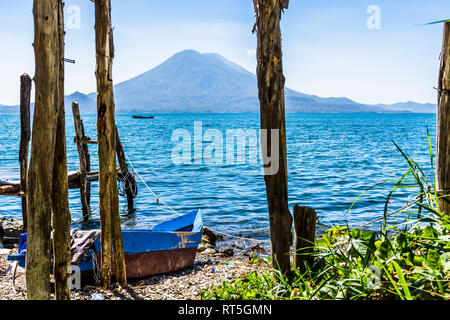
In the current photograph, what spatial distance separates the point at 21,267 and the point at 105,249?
1.73 meters

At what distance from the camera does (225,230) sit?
39.4 feet

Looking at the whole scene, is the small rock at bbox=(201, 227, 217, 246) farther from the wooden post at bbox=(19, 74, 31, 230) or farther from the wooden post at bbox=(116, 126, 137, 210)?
the wooden post at bbox=(116, 126, 137, 210)

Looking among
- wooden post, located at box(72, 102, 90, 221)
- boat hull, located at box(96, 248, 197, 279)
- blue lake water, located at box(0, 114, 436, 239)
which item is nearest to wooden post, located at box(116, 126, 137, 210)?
blue lake water, located at box(0, 114, 436, 239)

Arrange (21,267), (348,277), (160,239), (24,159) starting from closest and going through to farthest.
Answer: (348,277), (21,267), (160,239), (24,159)

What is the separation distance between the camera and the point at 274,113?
477 cm

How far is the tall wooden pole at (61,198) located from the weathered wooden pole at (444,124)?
3896 mm

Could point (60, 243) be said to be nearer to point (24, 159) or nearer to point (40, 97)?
point (40, 97)

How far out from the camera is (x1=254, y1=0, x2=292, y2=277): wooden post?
15.4 ft

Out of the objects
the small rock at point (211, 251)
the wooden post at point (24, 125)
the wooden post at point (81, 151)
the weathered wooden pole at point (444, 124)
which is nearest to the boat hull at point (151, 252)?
the small rock at point (211, 251)

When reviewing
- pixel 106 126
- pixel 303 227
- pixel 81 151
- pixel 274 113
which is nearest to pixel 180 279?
pixel 106 126

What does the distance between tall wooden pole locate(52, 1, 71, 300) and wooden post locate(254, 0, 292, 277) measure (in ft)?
6.97

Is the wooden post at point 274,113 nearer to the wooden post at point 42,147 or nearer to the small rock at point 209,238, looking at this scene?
the wooden post at point 42,147

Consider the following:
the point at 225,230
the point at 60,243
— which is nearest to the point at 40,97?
the point at 60,243

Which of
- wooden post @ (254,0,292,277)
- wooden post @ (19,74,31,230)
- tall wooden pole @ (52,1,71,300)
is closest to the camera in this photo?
tall wooden pole @ (52,1,71,300)
